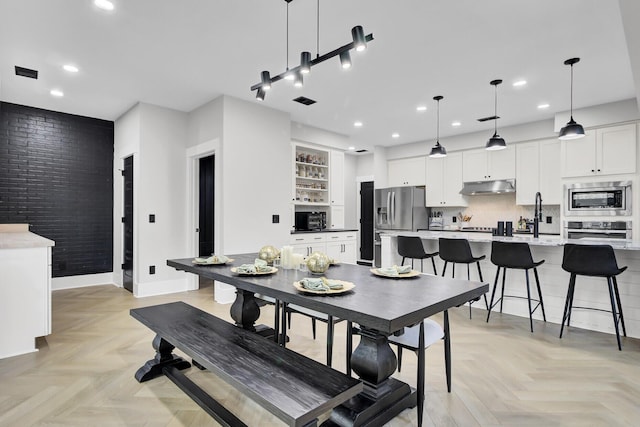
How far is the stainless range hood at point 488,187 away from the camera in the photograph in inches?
233

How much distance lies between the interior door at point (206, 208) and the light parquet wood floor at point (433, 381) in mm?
1913

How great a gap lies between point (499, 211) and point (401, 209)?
177 centimetres

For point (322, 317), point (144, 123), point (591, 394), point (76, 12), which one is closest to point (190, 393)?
point (322, 317)

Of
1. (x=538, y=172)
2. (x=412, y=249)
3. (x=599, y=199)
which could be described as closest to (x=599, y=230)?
(x=599, y=199)

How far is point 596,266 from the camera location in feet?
9.84

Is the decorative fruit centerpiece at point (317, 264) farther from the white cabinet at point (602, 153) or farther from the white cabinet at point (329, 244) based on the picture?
the white cabinet at point (602, 153)

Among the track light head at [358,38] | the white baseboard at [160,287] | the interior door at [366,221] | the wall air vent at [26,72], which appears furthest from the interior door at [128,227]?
the interior door at [366,221]

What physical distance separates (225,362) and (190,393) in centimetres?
68

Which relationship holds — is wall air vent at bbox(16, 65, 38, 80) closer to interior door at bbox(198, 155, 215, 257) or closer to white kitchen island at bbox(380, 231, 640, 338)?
interior door at bbox(198, 155, 215, 257)

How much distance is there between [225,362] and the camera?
1683mm

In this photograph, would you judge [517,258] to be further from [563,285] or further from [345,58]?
[345,58]

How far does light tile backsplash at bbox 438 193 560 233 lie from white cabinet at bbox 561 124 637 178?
36.1 inches

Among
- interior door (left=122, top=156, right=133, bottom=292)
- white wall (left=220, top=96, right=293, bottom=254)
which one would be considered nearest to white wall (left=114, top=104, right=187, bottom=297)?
interior door (left=122, top=156, right=133, bottom=292)

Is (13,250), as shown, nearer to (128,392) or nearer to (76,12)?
(128,392)
